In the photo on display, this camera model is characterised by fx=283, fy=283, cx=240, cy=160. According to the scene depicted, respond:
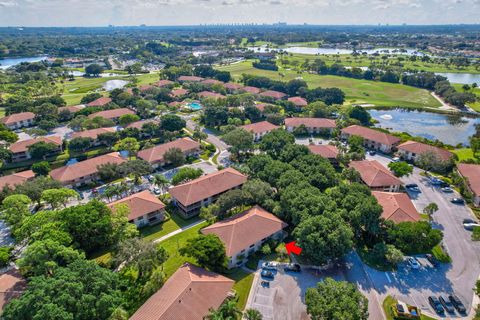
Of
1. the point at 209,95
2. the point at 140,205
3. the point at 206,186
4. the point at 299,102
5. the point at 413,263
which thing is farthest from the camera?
the point at 209,95

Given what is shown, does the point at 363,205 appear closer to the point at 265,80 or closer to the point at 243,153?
the point at 243,153

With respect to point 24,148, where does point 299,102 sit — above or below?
above

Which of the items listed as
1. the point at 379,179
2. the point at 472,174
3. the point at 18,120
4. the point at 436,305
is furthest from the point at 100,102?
the point at 472,174

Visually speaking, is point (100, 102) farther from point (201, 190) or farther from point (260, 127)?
point (201, 190)

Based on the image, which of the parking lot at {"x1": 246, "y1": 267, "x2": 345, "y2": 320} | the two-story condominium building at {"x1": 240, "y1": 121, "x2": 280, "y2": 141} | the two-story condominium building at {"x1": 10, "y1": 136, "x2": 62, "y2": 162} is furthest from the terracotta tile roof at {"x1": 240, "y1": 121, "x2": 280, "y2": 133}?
the parking lot at {"x1": 246, "y1": 267, "x2": 345, "y2": 320}

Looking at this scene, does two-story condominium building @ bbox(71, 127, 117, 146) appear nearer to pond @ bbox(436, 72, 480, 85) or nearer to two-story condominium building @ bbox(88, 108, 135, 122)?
two-story condominium building @ bbox(88, 108, 135, 122)

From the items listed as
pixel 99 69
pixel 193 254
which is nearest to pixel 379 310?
pixel 193 254

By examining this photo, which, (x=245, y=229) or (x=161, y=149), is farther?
(x=161, y=149)

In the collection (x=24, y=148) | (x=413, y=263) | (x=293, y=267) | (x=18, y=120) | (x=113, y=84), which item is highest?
(x=18, y=120)
